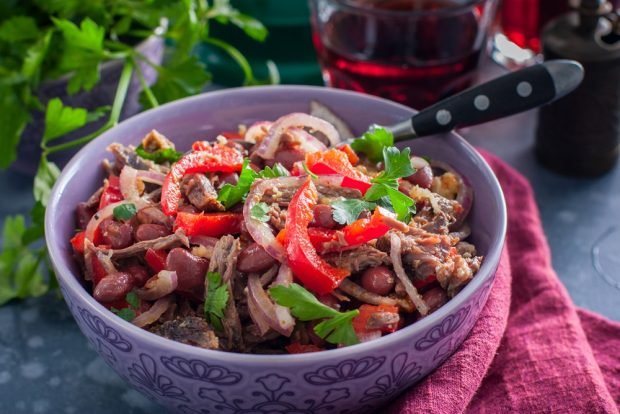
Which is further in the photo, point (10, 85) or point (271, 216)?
point (10, 85)

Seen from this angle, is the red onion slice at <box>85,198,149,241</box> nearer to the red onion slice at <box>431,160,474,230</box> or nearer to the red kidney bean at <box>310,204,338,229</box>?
the red kidney bean at <box>310,204,338,229</box>

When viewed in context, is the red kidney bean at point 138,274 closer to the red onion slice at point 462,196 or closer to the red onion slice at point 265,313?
the red onion slice at point 265,313

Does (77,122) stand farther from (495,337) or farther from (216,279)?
(495,337)

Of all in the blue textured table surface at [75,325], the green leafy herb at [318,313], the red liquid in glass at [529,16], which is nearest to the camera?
the green leafy herb at [318,313]

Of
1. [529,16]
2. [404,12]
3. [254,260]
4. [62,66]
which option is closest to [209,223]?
[254,260]

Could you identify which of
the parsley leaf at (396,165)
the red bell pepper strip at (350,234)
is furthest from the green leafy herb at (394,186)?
the red bell pepper strip at (350,234)

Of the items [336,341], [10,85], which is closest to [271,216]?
[336,341]

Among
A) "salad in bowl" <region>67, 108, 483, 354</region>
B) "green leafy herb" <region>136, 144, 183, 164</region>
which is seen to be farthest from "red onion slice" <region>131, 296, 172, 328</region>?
"green leafy herb" <region>136, 144, 183, 164</region>
